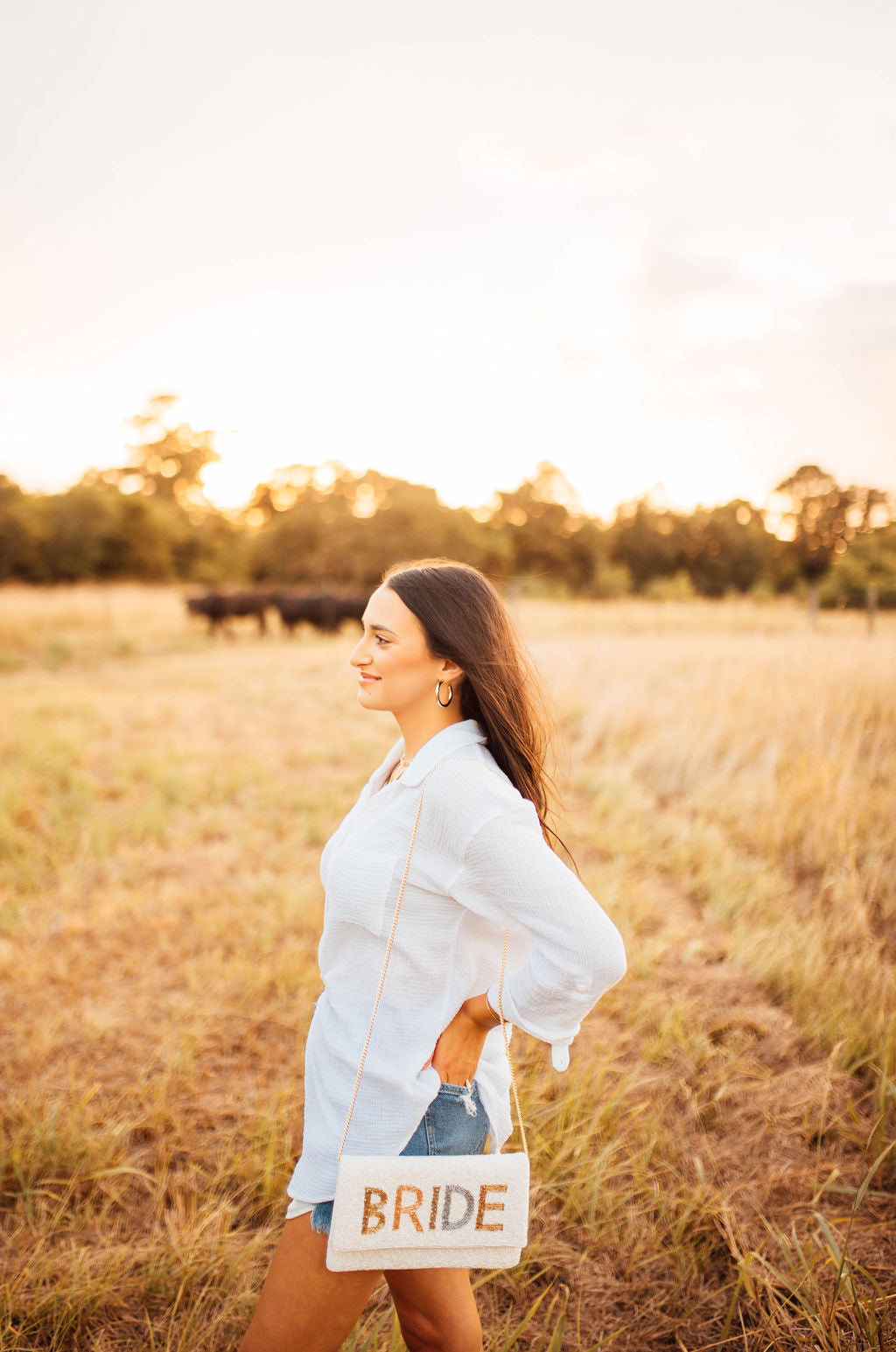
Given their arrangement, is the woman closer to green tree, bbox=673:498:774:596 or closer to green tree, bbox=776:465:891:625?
green tree, bbox=776:465:891:625

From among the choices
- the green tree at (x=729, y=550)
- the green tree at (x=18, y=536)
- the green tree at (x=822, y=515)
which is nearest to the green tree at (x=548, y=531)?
the green tree at (x=729, y=550)

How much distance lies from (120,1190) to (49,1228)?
0.62 ft

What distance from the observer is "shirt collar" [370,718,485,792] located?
48.9 inches

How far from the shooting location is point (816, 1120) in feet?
7.73

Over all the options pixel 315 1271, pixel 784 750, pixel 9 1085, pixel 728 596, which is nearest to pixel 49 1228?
pixel 9 1085

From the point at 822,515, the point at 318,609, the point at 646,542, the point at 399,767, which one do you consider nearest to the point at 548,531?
the point at 646,542

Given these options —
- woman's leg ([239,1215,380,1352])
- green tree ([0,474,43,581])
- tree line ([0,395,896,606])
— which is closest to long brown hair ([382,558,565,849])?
woman's leg ([239,1215,380,1352])

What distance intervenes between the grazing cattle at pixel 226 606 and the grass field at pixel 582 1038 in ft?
39.6

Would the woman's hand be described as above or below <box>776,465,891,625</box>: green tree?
below

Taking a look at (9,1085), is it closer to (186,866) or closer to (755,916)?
(186,866)

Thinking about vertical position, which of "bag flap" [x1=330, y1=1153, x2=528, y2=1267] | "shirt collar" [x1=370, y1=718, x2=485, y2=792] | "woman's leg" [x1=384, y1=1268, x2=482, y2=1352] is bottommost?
"woman's leg" [x1=384, y1=1268, x2=482, y2=1352]

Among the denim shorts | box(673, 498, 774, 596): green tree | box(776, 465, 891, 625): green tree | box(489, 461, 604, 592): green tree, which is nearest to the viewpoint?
the denim shorts

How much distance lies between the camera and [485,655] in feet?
4.52

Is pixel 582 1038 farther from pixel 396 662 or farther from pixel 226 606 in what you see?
pixel 226 606
